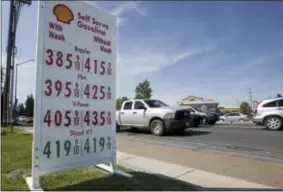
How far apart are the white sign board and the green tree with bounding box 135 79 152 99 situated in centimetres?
4442

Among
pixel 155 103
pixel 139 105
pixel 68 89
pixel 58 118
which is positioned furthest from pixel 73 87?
pixel 139 105

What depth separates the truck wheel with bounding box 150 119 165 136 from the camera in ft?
44.2

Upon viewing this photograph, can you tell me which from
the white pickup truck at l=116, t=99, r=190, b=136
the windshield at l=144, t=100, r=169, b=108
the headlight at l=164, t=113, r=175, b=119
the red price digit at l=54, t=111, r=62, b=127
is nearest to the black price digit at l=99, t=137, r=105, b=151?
the red price digit at l=54, t=111, r=62, b=127

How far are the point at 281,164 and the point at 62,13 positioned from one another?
587cm

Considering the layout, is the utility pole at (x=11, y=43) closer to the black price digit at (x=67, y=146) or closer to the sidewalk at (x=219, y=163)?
the sidewalk at (x=219, y=163)

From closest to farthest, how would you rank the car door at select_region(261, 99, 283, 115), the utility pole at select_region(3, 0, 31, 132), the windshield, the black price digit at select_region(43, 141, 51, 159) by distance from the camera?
the black price digit at select_region(43, 141, 51, 159)
the car door at select_region(261, 99, 283, 115)
the windshield
the utility pole at select_region(3, 0, 31, 132)

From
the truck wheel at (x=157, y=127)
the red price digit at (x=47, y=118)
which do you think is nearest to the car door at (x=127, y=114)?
the truck wheel at (x=157, y=127)

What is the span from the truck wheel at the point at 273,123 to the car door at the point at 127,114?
678 cm

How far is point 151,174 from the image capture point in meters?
6.16

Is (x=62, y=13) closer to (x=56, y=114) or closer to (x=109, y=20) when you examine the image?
(x=109, y=20)

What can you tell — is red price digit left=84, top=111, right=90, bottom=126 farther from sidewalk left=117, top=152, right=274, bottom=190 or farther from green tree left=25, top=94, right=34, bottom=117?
green tree left=25, top=94, right=34, bottom=117

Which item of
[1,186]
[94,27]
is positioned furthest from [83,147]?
[94,27]

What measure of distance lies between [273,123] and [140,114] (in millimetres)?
6553

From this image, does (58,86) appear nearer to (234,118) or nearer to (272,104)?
(272,104)
